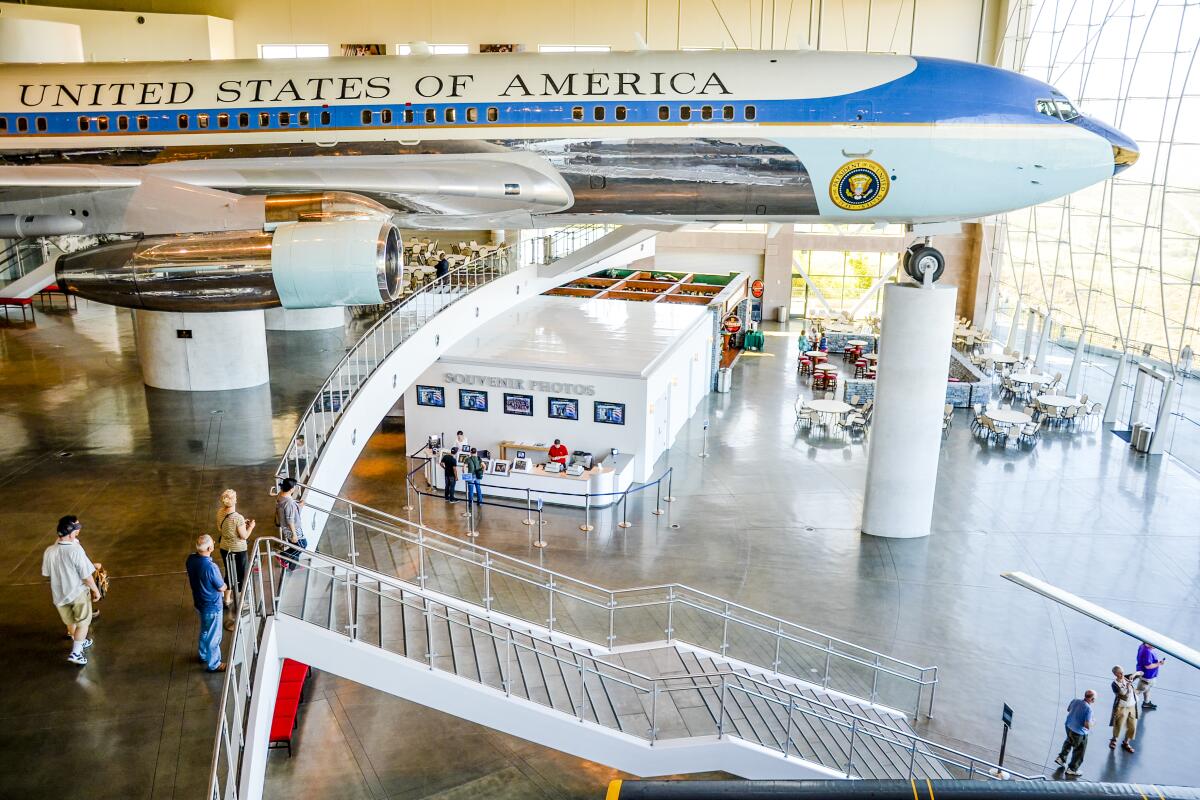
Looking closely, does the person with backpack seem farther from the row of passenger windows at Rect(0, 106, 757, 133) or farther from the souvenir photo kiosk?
the row of passenger windows at Rect(0, 106, 757, 133)

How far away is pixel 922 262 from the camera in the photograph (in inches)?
647

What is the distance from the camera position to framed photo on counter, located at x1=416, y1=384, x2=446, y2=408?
20.4 metres

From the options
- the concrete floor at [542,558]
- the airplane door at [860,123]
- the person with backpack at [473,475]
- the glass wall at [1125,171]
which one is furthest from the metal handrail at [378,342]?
the glass wall at [1125,171]

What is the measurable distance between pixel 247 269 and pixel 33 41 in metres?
9.37

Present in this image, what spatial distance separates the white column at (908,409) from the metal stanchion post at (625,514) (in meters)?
4.58

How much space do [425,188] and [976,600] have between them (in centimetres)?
1093

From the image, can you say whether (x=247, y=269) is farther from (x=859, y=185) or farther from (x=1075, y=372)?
(x=1075, y=372)

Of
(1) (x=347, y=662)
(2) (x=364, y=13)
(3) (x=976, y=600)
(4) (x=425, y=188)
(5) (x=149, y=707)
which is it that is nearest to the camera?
(5) (x=149, y=707)

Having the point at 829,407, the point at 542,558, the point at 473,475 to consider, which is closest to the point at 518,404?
the point at 473,475

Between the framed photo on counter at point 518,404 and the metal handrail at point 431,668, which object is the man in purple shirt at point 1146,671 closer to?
the metal handrail at point 431,668

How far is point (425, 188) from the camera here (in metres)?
13.1

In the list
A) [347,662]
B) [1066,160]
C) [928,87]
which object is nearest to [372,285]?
[347,662]

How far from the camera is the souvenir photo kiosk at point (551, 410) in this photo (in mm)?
19109

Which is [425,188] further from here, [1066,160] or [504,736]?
[1066,160]
